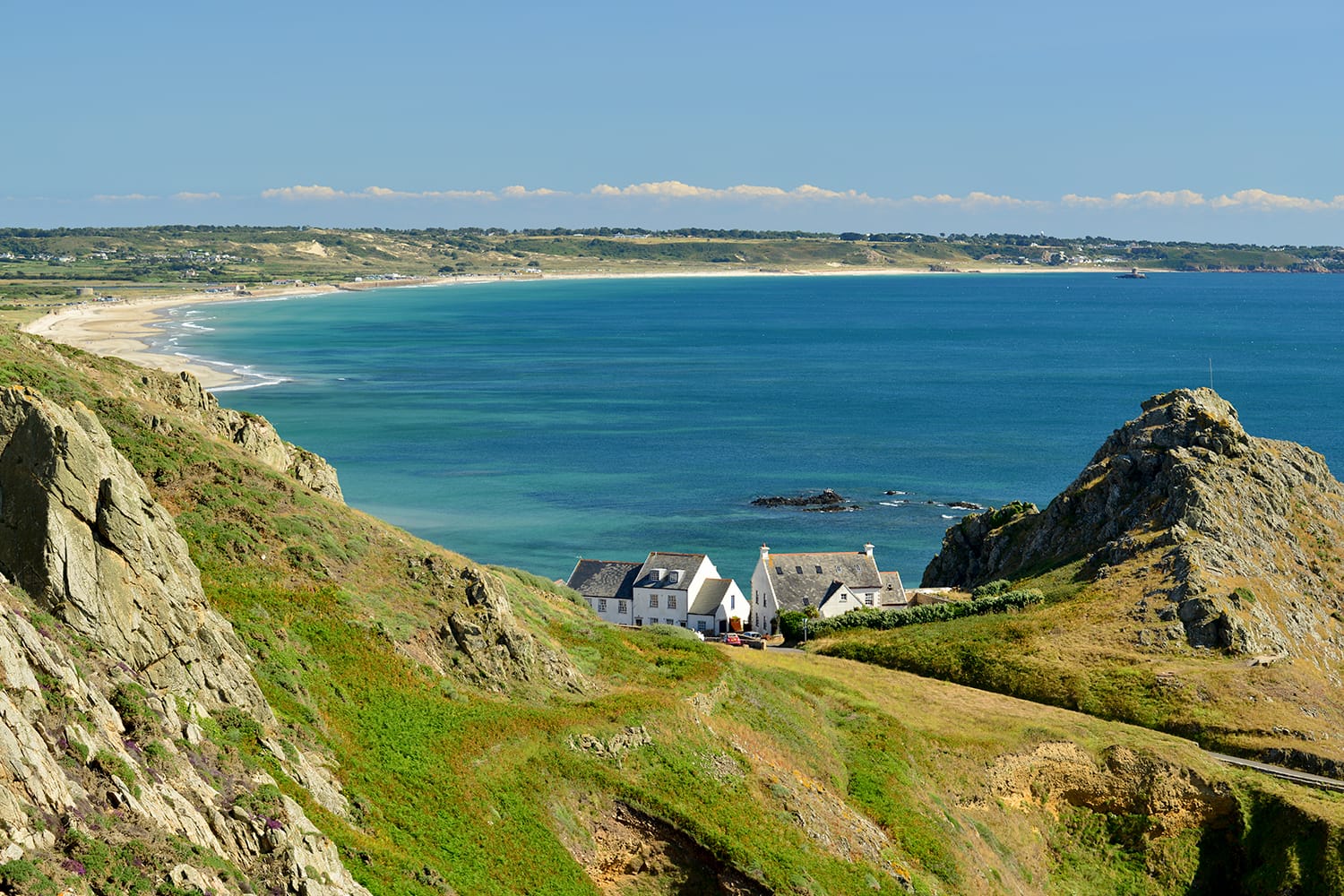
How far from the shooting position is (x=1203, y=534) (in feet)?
237

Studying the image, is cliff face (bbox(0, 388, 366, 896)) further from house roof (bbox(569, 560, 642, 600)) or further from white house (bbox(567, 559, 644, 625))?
house roof (bbox(569, 560, 642, 600))

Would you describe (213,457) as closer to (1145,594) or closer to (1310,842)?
(1310,842)

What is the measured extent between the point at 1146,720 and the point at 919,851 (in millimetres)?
19835

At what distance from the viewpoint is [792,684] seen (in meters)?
53.9

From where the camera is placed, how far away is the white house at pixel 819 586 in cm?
8700

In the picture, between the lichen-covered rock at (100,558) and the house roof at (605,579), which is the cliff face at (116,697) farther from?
the house roof at (605,579)

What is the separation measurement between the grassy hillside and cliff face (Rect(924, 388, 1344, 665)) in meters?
12.0

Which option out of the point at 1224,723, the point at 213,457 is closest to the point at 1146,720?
the point at 1224,723

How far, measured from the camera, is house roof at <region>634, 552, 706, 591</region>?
87.9m

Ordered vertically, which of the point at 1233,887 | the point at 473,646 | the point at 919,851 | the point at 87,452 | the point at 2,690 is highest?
the point at 87,452

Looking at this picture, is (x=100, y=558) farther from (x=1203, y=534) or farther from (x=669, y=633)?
(x=1203, y=534)

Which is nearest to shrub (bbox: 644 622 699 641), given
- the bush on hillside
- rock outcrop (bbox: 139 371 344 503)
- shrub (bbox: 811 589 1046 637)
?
rock outcrop (bbox: 139 371 344 503)

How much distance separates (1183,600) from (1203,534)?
22.4 feet

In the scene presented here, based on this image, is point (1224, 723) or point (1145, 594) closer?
point (1224, 723)
